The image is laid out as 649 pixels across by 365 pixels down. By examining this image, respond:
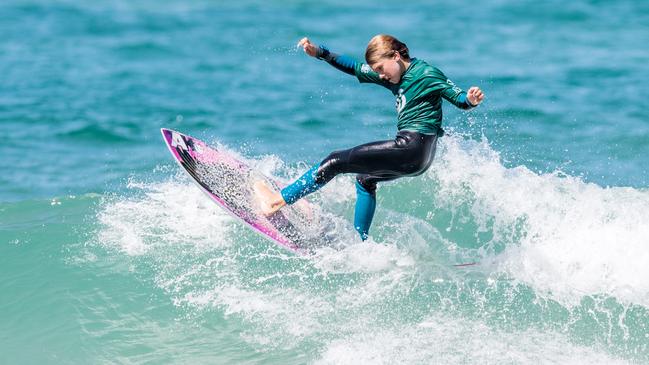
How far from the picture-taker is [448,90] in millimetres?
6875

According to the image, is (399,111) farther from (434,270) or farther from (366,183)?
(434,270)

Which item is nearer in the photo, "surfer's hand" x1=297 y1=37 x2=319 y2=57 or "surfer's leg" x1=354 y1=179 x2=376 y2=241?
"surfer's hand" x1=297 y1=37 x2=319 y2=57

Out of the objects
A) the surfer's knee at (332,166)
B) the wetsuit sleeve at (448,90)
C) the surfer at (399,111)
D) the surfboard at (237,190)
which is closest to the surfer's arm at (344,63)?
the surfer at (399,111)

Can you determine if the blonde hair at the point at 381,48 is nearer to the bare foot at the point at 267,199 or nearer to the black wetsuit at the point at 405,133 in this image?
the black wetsuit at the point at 405,133

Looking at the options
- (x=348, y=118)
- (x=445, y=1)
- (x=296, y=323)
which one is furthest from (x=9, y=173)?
(x=445, y=1)

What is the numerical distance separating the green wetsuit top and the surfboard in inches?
63.0

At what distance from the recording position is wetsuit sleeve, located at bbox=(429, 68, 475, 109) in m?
6.76

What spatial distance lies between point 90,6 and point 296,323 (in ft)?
51.1

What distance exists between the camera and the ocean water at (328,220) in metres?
7.02

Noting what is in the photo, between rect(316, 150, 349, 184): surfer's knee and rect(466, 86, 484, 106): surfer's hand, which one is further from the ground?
rect(466, 86, 484, 106): surfer's hand

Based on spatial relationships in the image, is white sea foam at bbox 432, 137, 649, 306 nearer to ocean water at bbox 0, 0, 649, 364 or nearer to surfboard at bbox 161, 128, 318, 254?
ocean water at bbox 0, 0, 649, 364

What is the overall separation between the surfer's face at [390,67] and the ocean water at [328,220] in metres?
1.61

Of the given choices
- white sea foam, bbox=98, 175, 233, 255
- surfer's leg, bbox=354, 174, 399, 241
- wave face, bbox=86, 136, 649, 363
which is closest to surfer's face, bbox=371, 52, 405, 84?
surfer's leg, bbox=354, 174, 399, 241

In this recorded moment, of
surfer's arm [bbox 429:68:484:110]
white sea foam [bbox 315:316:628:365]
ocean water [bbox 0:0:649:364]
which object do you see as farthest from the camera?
ocean water [bbox 0:0:649:364]
